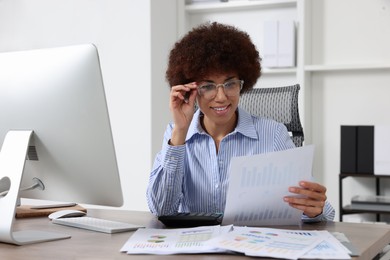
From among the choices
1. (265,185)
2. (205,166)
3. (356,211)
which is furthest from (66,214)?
(356,211)

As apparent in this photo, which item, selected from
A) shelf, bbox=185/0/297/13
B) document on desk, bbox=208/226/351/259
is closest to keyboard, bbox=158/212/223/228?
document on desk, bbox=208/226/351/259

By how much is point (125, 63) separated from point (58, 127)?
2.30m

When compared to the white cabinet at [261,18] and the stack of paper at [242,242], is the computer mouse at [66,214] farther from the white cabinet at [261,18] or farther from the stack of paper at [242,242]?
the white cabinet at [261,18]

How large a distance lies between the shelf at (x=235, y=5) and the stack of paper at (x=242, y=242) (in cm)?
252

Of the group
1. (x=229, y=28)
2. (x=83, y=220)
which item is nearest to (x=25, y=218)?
(x=83, y=220)

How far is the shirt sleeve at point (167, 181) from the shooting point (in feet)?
5.95

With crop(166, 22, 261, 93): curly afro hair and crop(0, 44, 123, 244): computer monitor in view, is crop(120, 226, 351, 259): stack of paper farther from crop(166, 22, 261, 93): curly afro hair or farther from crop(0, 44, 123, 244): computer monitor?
crop(166, 22, 261, 93): curly afro hair

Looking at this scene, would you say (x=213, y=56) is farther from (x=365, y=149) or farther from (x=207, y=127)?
(x=365, y=149)

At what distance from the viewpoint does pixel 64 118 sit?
1497 millimetres

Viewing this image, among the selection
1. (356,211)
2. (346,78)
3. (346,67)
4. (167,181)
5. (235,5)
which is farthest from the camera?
(235,5)

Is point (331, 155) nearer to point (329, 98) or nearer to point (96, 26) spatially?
point (329, 98)

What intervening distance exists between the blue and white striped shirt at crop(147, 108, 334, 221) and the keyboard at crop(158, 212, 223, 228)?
0.69 feet

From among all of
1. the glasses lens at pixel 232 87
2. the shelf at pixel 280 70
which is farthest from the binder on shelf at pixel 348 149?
the glasses lens at pixel 232 87

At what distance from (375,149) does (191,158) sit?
5.72 ft
